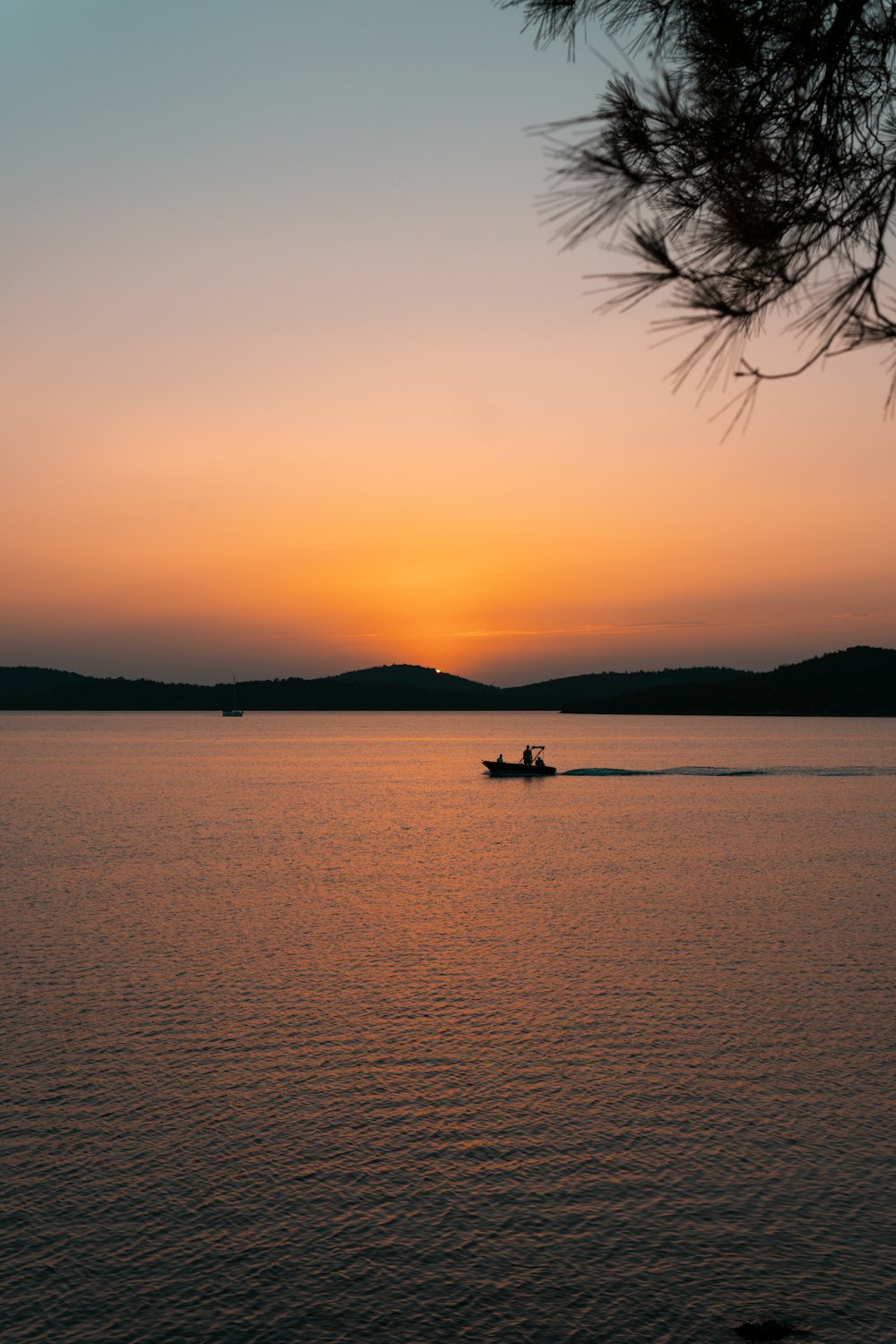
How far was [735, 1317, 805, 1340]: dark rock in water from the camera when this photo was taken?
31.9ft

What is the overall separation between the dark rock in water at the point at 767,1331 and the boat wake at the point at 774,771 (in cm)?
9345

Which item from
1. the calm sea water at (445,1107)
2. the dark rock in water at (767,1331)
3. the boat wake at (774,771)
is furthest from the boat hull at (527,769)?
the dark rock in water at (767,1331)

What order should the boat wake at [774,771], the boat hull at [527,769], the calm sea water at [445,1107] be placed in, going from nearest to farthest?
the calm sea water at [445,1107] < the boat hull at [527,769] < the boat wake at [774,771]

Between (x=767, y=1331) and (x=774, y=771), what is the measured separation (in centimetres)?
10159

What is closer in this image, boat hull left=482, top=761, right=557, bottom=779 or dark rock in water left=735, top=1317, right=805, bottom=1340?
dark rock in water left=735, top=1317, right=805, bottom=1340

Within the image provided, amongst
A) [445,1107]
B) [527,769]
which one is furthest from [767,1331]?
[527,769]

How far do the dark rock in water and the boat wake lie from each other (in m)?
93.4

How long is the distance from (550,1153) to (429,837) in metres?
42.0

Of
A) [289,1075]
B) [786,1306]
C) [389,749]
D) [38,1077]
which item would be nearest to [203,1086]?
[289,1075]

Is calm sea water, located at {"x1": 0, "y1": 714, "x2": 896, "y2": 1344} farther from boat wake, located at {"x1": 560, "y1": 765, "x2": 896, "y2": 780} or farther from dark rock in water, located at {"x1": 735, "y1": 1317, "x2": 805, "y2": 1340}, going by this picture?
boat wake, located at {"x1": 560, "y1": 765, "x2": 896, "y2": 780}

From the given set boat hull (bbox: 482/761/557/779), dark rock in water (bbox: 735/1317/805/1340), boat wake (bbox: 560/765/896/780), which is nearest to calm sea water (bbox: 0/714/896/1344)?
dark rock in water (bbox: 735/1317/805/1340)

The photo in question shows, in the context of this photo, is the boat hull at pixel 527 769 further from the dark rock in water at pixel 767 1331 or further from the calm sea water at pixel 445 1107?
the dark rock in water at pixel 767 1331

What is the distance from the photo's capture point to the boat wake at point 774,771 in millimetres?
103312

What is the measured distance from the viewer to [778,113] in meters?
8.48
